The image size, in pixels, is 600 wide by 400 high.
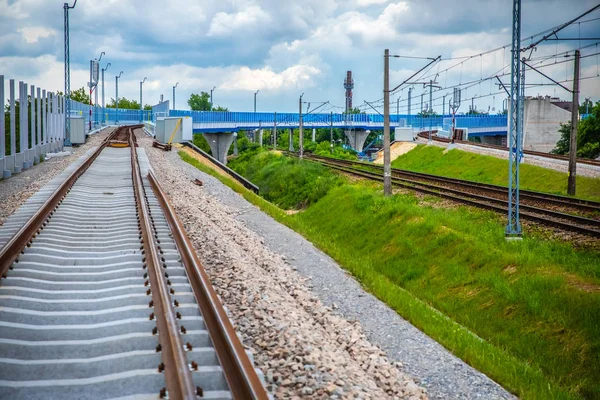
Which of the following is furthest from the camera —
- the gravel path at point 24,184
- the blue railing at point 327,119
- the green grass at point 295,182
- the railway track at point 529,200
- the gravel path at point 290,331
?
the blue railing at point 327,119

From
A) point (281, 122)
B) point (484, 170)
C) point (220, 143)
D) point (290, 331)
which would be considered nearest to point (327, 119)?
point (281, 122)

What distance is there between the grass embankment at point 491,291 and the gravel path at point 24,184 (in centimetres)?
760

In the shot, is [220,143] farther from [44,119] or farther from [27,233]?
[27,233]

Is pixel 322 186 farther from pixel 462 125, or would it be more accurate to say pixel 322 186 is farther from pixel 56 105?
pixel 462 125

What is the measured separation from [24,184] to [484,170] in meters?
32.7

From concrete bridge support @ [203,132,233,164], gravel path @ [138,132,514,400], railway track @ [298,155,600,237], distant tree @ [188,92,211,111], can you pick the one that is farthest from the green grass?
distant tree @ [188,92,211,111]

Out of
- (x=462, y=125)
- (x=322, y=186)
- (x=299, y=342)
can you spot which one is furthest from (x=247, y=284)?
(x=462, y=125)

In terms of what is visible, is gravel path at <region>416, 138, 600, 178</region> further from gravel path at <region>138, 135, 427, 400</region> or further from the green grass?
gravel path at <region>138, 135, 427, 400</region>

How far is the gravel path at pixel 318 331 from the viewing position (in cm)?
705

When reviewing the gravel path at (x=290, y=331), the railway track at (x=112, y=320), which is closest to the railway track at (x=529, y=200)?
the gravel path at (x=290, y=331)

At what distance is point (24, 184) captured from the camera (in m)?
22.9

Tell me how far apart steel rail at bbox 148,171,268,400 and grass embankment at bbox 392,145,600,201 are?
25.9 meters

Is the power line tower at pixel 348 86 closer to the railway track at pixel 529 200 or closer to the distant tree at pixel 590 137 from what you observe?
the distant tree at pixel 590 137

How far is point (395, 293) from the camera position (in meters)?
12.7
